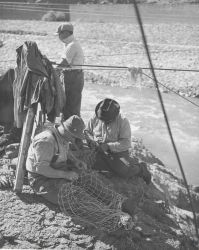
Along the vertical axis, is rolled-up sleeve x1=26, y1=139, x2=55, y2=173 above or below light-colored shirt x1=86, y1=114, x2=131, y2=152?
below

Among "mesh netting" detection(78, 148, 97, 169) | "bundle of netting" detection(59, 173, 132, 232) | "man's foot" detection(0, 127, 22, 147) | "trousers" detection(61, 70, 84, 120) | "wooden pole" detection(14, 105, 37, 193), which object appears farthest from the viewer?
"trousers" detection(61, 70, 84, 120)

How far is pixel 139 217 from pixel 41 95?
84.7 inches

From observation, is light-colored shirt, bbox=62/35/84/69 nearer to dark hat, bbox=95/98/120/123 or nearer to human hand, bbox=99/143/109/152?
dark hat, bbox=95/98/120/123

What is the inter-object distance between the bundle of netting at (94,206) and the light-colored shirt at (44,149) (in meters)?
0.42

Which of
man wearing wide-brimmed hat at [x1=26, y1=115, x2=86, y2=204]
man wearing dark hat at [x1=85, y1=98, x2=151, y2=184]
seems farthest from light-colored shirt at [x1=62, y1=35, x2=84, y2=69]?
man wearing wide-brimmed hat at [x1=26, y1=115, x2=86, y2=204]

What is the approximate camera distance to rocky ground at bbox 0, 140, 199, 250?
5.25m

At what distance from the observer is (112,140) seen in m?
6.69

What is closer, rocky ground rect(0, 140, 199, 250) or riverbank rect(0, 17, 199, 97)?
rocky ground rect(0, 140, 199, 250)

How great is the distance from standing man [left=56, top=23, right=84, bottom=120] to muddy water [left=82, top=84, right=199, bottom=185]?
370 centimetres

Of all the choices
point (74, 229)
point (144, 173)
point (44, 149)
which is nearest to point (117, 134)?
point (144, 173)

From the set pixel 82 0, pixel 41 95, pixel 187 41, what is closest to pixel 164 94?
pixel 187 41

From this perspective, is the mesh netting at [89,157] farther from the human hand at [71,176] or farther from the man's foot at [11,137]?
the human hand at [71,176]

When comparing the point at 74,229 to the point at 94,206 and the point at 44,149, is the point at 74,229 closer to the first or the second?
the point at 94,206

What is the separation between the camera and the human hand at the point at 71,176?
18.1 ft
